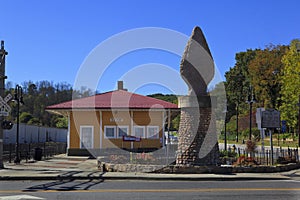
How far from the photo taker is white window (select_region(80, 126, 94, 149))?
3188 cm

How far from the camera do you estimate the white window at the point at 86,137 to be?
3188cm

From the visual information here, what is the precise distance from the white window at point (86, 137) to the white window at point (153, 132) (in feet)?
15.0

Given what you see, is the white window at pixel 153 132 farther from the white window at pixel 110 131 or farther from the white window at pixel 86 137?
the white window at pixel 86 137

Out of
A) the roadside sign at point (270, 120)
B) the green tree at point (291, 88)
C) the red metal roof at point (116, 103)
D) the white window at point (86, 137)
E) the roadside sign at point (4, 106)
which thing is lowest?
the white window at point (86, 137)

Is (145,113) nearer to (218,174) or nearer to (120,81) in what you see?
(120,81)

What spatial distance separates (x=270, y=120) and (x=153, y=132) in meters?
11.4

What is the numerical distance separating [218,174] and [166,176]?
2536mm

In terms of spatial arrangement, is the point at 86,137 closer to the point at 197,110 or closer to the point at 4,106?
the point at 4,106

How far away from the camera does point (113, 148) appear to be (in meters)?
31.1

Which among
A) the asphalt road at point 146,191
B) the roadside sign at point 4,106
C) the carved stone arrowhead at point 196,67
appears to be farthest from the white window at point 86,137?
the asphalt road at point 146,191

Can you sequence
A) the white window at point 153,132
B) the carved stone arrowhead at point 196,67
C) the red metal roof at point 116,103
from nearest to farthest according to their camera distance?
the carved stone arrowhead at point 196,67
the red metal roof at point 116,103
the white window at point 153,132

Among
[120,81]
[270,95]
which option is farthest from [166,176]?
[270,95]

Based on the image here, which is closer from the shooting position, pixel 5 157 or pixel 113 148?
pixel 5 157

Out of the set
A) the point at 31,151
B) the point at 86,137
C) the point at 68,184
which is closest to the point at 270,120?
the point at 68,184
